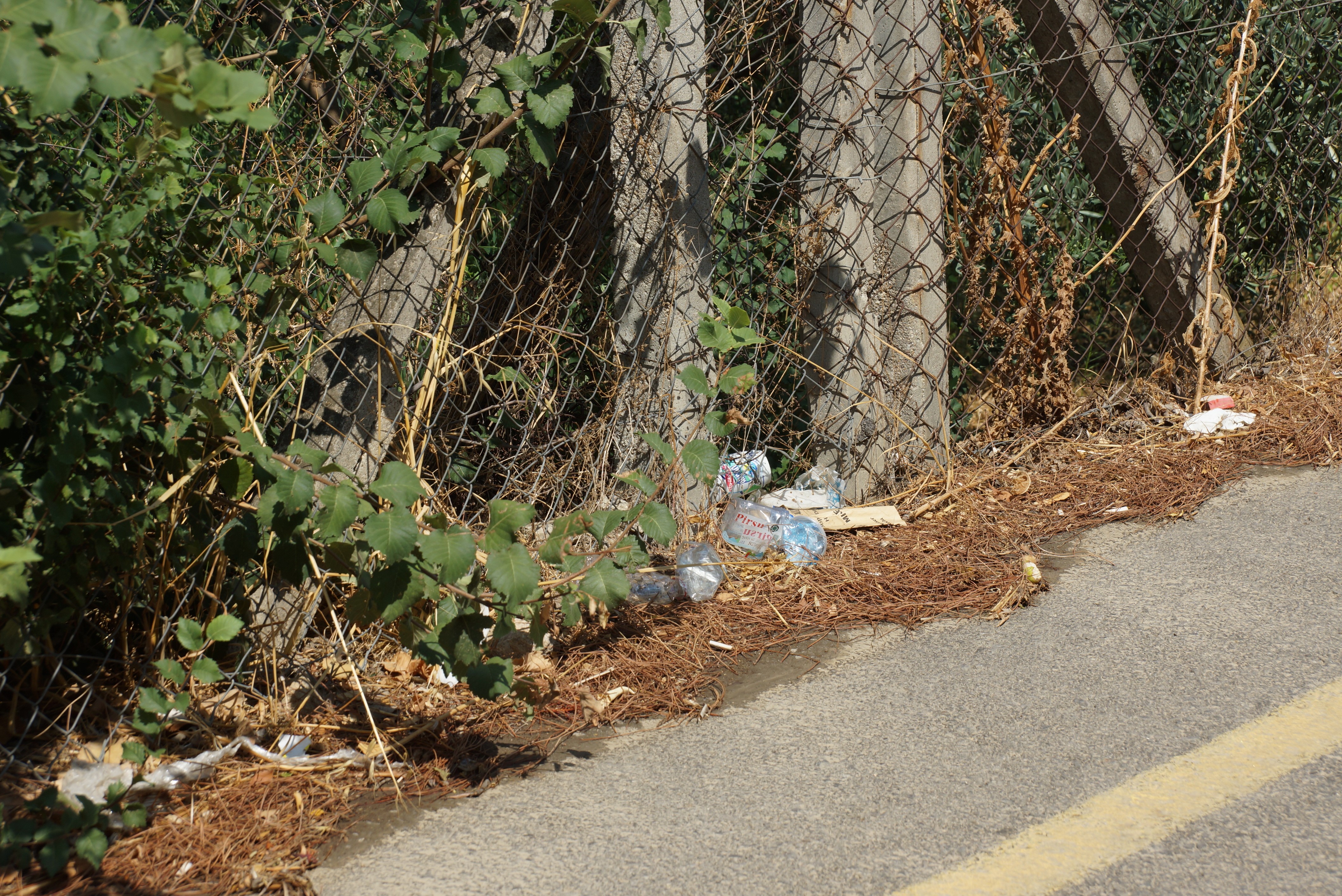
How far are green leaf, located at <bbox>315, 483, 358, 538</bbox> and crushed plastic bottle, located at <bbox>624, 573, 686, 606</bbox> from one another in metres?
1.00

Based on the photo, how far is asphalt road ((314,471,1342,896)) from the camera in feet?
5.47

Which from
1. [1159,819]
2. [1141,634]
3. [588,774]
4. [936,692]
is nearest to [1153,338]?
[1141,634]

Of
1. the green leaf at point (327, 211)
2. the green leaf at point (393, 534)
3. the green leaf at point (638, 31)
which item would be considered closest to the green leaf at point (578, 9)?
the green leaf at point (638, 31)

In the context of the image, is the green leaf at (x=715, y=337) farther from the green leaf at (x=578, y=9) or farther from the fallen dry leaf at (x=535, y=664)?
the fallen dry leaf at (x=535, y=664)

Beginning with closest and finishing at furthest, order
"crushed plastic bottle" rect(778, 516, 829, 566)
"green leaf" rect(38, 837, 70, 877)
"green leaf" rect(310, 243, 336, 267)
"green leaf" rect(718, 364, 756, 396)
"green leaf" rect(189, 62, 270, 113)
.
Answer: "green leaf" rect(189, 62, 270, 113) → "green leaf" rect(38, 837, 70, 877) → "green leaf" rect(310, 243, 336, 267) → "green leaf" rect(718, 364, 756, 396) → "crushed plastic bottle" rect(778, 516, 829, 566)

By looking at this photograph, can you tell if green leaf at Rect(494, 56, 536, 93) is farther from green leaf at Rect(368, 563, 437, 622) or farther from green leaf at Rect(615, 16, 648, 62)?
green leaf at Rect(368, 563, 437, 622)

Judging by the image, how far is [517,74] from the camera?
2.26m

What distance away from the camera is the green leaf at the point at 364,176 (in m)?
2.14

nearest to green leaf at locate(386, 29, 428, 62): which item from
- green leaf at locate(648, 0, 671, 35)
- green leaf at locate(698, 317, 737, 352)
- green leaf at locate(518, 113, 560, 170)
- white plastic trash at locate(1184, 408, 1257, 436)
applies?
green leaf at locate(518, 113, 560, 170)

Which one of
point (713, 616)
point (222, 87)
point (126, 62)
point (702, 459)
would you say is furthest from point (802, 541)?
point (126, 62)

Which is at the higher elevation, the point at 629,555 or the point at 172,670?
the point at 629,555

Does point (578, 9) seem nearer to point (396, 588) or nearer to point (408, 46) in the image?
point (408, 46)

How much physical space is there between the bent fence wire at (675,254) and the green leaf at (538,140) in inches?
2.4

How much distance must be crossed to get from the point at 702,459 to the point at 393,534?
2.58ft
